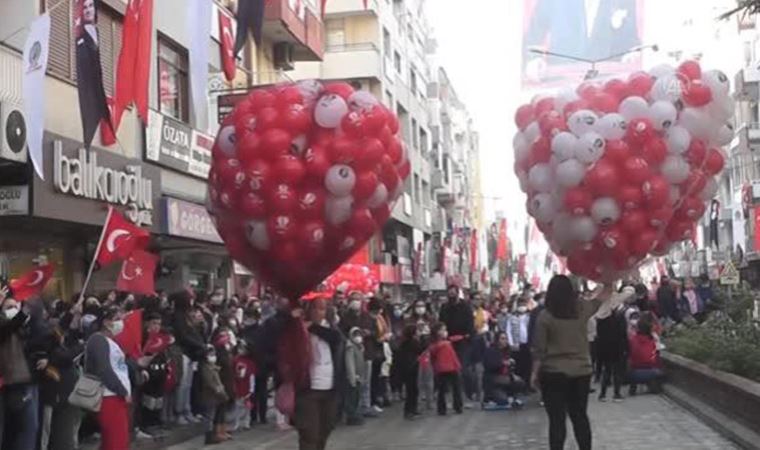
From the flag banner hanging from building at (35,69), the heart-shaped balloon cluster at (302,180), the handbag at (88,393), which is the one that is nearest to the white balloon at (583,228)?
the heart-shaped balloon cluster at (302,180)

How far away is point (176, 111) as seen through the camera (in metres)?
25.8

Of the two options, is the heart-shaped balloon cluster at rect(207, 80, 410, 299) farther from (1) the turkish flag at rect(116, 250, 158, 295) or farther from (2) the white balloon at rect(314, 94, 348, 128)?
(1) the turkish flag at rect(116, 250, 158, 295)

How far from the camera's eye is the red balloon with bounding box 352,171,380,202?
9.66m

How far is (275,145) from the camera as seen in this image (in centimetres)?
964

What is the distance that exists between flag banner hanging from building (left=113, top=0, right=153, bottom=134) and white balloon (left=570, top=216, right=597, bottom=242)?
7528 mm

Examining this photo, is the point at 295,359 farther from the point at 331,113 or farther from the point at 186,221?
the point at 186,221

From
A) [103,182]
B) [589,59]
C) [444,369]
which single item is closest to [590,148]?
[444,369]

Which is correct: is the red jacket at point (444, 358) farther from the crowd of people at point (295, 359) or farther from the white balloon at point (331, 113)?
the white balloon at point (331, 113)

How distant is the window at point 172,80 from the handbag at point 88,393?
13.7 metres

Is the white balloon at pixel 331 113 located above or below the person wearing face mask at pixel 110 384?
above

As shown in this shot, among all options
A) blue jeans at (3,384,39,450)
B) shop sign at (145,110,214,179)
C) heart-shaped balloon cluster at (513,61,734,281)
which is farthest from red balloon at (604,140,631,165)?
shop sign at (145,110,214,179)

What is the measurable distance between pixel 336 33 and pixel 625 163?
139ft

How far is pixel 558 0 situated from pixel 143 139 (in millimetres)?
12627

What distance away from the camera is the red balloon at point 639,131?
11922mm
